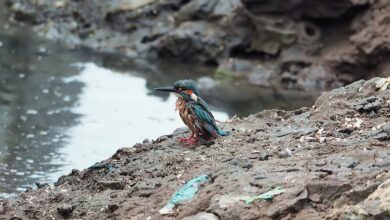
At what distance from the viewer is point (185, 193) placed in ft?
15.8

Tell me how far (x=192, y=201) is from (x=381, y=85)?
8.74ft

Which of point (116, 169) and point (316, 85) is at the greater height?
point (316, 85)

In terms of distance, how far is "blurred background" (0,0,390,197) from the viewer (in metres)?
11.4

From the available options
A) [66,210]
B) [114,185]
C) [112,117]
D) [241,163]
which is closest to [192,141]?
[114,185]

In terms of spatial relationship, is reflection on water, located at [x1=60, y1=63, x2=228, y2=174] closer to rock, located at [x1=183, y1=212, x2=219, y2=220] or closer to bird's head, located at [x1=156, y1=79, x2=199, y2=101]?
bird's head, located at [x1=156, y1=79, x2=199, y2=101]

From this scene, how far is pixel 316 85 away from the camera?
15812 millimetres

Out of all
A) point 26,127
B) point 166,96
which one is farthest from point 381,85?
point 166,96

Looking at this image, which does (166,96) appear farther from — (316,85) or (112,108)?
(316,85)

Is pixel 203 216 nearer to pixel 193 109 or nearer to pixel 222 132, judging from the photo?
pixel 193 109

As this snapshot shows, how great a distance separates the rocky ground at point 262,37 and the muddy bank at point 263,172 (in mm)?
9017

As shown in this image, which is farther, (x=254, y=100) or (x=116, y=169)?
(x=254, y=100)

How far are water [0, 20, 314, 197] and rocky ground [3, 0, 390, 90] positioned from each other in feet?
2.25

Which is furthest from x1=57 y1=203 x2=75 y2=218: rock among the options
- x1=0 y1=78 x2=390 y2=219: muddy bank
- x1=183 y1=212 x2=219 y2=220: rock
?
x1=183 y1=212 x2=219 y2=220: rock

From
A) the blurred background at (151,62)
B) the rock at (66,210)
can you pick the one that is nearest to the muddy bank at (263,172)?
the rock at (66,210)
